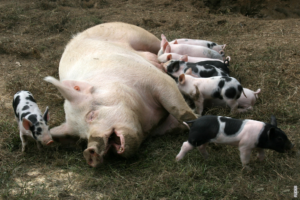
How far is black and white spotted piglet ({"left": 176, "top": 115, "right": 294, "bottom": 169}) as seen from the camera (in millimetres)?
2818

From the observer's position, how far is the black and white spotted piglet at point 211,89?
3992mm

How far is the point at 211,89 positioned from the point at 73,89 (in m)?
1.75

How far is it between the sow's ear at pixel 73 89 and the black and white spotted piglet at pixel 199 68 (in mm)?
1643

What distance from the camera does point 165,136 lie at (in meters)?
3.84

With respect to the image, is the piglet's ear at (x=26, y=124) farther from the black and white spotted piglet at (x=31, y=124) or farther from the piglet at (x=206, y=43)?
the piglet at (x=206, y=43)

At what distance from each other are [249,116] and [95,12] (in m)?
6.16

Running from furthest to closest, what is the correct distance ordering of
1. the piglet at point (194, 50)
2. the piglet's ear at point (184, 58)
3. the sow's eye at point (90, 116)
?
the piglet at point (194, 50)
the piglet's ear at point (184, 58)
the sow's eye at point (90, 116)

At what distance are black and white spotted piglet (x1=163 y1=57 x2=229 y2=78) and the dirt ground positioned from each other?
523 mm

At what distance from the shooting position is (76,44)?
505cm

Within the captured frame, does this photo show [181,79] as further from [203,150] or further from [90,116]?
[90,116]

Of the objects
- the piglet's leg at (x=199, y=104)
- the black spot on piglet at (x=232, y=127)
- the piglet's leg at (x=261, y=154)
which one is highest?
the black spot on piglet at (x=232, y=127)

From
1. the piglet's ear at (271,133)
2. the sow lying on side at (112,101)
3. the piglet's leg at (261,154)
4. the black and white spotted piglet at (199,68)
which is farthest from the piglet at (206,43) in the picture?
the piglet's ear at (271,133)

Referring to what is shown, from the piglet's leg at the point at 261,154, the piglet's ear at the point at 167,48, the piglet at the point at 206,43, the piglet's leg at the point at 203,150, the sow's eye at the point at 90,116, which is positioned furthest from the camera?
the piglet at the point at 206,43

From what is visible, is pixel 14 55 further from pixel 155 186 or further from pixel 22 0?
pixel 155 186
